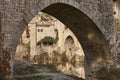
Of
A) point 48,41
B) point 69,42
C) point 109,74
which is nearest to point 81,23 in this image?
point 109,74

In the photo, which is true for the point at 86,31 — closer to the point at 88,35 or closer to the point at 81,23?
the point at 88,35

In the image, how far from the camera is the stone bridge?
1014 centimetres

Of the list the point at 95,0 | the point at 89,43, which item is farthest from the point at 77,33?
the point at 95,0

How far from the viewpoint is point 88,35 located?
13.7 meters

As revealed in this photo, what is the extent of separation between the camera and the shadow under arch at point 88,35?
12797 mm

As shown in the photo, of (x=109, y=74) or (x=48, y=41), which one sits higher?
(x=48, y=41)

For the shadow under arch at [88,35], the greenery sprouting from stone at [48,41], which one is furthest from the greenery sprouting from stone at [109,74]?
the greenery sprouting from stone at [48,41]

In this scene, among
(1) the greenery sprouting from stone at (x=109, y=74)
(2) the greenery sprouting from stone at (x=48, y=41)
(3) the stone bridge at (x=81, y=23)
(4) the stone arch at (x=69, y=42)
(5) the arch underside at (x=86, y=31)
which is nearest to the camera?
(3) the stone bridge at (x=81, y=23)

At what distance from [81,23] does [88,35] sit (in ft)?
2.10

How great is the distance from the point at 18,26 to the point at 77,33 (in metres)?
4.03

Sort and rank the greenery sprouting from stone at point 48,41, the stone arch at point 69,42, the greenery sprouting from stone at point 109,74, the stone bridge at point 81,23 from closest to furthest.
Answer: the stone bridge at point 81,23, the greenery sprouting from stone at point 109,74, the stone arch at point 69,42, the greenery sprouting from stone at point 48,41

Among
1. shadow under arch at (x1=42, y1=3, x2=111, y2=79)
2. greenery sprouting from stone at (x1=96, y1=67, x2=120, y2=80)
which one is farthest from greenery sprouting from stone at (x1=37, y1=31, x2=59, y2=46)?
greenery sprouting from stone at (x1=96, y1=67, x2=120, y2=80)

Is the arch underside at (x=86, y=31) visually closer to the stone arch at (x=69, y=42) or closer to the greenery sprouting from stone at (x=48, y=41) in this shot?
the stone arch at (x=69, y=42)

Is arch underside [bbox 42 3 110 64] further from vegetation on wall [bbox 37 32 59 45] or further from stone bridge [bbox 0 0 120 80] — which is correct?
vegetation on wall [bbox 37 32 59 45]
